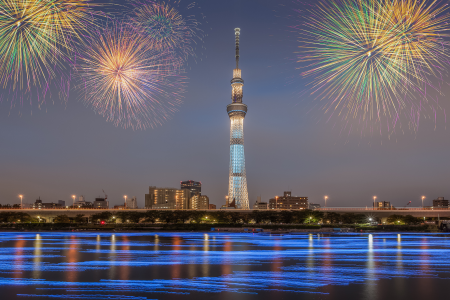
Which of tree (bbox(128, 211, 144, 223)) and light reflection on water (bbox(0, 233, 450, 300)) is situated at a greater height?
light reflection on water (bbox(0, 233, 450, 300))

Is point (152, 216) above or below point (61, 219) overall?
above

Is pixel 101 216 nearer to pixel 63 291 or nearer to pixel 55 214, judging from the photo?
pixel 55 214

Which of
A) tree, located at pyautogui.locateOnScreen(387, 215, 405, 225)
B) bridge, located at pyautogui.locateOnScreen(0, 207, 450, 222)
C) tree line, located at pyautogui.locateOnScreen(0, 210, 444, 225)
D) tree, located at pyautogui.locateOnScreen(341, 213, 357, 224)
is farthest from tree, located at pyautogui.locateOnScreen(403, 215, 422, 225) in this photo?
tree, located at pyautogui.locateOnScreen(341, 213, 357, 224)

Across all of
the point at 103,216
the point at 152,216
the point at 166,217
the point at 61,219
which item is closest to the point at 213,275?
the point at 166,217

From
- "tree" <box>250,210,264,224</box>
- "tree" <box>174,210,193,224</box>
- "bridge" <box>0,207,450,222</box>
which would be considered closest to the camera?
"tree" <box>174,210,193,224</box>

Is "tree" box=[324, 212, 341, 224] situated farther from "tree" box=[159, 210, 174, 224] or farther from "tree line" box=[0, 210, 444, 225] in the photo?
"tree" box=[159, 210, 174, 224]

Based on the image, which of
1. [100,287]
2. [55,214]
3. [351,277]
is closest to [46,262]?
[100,287]

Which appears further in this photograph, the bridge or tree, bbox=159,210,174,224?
the bridge

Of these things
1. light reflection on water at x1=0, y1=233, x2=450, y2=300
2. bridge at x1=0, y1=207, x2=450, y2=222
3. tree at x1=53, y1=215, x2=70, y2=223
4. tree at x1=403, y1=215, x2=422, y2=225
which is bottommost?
tree at x1=53, y1=215, x2=70, y2=223

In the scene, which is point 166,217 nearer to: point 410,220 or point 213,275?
point 410,220

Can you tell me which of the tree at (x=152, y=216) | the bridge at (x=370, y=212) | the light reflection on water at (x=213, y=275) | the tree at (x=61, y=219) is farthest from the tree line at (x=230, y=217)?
the light reflection on water at (x=213, y=275)

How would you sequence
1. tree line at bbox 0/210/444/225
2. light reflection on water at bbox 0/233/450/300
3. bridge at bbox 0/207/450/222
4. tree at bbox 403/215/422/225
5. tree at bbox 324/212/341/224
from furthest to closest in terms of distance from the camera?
tree at bbox 324/212/341/224
bridge at bbox 0/207/450/222
tree line at bbox 0/210/444/225
tree at bbox 403/215/422/225
light reflection on water at bbox 0/233/450/300
